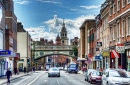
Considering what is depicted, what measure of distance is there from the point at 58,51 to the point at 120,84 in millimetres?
114634

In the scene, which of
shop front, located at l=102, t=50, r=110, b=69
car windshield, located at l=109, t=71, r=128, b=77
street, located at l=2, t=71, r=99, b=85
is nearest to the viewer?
car windshield, located at l=109, t=71, r=128, b=77

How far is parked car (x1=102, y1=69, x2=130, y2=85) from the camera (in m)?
28.6

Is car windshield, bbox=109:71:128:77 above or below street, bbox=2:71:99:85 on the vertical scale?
above

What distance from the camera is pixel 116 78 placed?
2905 cm

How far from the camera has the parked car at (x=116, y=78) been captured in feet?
93.9

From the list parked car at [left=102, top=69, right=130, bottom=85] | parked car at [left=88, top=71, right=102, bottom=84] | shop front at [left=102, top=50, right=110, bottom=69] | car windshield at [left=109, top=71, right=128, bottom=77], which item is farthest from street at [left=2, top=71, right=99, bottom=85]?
car windshield at [left=109, top=71, right=128, bottom=77]

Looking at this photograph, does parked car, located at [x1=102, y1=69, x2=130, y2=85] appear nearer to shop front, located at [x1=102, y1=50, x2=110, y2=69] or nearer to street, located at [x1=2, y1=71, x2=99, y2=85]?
street, located at [x1=2, y1=71, x2=99, y2=85]

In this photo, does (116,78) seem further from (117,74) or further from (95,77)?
(95,77)

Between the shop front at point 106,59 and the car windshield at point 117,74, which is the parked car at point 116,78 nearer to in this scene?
the car windshield at point 117,74

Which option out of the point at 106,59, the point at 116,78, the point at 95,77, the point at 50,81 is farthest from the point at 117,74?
the point at 106,59

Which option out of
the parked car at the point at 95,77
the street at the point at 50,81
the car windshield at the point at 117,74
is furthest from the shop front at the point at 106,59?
the car windshield at the point at 117,74

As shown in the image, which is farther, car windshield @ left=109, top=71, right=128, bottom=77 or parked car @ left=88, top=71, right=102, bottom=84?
parked car @ left=88, top=71, right=102, bottom=84

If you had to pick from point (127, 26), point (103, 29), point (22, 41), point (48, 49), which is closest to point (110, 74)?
point (127, 26)

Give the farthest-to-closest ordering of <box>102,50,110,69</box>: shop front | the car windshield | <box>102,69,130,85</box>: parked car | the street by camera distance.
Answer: <box>102,50,110,69</box>: shop front → the street → the car windshield → <box>102,69,130,85</box>: parked car
